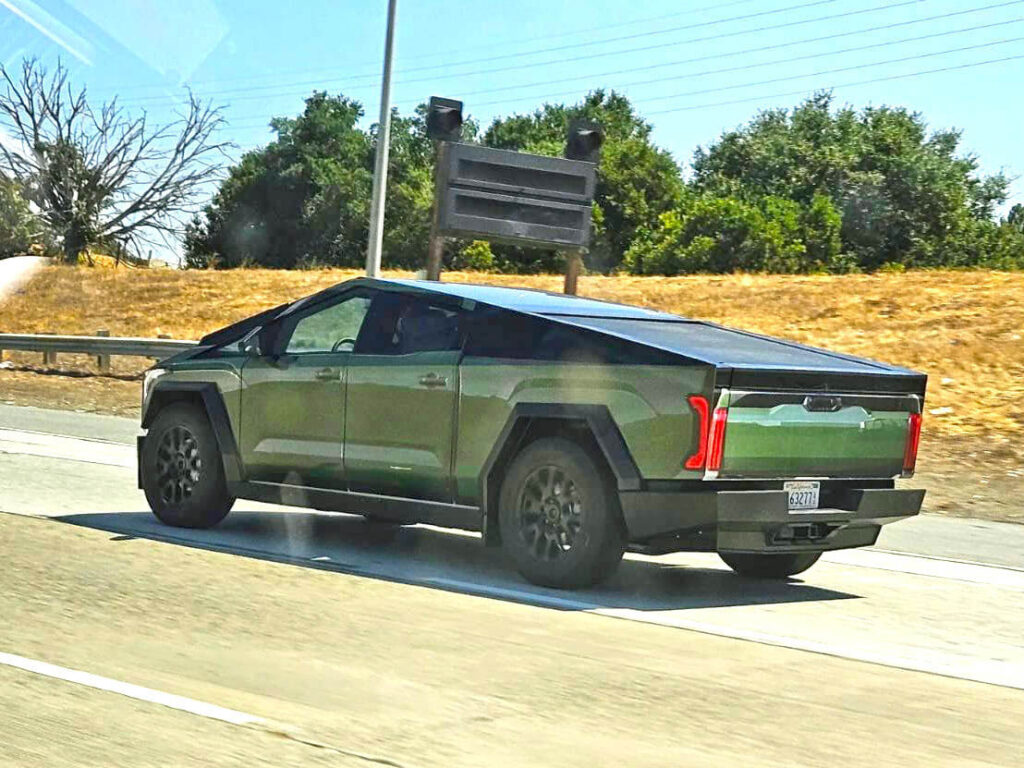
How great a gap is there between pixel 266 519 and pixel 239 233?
80250mm

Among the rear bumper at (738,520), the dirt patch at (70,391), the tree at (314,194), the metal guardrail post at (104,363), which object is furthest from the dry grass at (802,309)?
the tree at (314,194)

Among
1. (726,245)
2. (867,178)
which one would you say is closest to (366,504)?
(726,245)

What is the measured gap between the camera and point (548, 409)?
8492 mm

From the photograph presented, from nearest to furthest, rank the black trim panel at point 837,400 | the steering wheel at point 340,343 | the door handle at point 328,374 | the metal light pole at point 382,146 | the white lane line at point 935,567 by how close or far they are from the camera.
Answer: the black trim panel at point 837,400
the door handle at point 328,374
the steering wheel at point 340,343
the white lane line at point 935,567
the metal light pole at point 382,146

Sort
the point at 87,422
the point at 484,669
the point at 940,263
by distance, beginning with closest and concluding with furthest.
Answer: the point at 484,669
the point at 87,422
the point at 940,263

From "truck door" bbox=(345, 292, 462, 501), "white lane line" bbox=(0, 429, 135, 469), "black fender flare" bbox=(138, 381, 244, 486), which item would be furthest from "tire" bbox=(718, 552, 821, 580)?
"white lane line" bbox=(0, 429, 135, 469)

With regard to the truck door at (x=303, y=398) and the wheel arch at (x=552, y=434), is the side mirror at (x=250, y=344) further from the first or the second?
the wheel arch at (x=552, y=434)

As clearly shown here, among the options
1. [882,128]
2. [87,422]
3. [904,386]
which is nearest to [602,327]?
[904,386]

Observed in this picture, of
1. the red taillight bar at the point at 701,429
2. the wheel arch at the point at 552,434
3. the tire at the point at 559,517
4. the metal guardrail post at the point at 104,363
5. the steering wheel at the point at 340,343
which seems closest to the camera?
the red taillight bar at the point at 701,429

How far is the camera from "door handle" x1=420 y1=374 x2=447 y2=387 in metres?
9.05

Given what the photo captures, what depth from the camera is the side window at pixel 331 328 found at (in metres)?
9.80

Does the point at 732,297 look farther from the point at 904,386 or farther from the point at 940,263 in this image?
the point at 940,263

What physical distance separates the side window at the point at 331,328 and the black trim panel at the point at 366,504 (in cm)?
86

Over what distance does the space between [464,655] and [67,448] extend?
9.83 m
